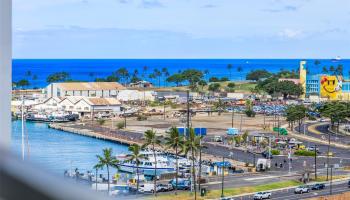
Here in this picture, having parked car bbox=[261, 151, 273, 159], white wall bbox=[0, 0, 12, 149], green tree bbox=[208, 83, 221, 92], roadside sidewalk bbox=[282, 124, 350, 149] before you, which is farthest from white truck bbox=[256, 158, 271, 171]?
green tree bbox=[208, 83, 221, 92]

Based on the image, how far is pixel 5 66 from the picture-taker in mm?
527

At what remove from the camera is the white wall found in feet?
1.64

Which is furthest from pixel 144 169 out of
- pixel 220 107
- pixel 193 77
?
pixel 193 77

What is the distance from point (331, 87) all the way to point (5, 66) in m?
16.5

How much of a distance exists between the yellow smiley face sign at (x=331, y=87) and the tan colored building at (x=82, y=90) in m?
5.94

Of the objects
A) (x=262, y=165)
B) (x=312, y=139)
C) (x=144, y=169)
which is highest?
(x=312, y=139)

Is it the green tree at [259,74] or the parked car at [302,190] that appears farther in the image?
the green tree at [259,74]

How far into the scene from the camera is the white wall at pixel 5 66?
0.50 meters

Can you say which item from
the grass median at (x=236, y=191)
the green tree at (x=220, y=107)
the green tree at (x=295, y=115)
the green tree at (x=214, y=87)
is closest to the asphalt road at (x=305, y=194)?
the grass median at (x=236, y=191)

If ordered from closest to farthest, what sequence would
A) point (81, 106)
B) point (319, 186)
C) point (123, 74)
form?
point (319, 186) < point (81, 106) < point (123, 74)

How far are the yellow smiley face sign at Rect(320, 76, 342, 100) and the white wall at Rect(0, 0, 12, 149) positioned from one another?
16288mm

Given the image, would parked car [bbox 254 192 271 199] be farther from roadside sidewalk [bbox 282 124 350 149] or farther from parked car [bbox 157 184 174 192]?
roadside sidewalk [bbox 282 124 350 149]

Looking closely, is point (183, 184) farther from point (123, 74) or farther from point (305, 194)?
point (123, 74)

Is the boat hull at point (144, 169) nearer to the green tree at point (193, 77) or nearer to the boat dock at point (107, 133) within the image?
the boat dock at point (107, 133)
